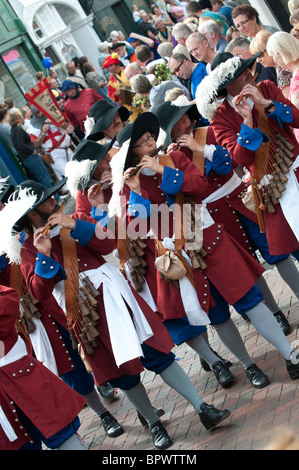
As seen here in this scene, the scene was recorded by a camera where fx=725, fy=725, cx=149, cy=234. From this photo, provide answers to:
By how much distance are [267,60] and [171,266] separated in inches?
112

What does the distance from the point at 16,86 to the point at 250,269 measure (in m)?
17.0

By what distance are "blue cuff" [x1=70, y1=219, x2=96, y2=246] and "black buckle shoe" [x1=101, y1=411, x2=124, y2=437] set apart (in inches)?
64.1

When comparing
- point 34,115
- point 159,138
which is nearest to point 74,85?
point 34,115

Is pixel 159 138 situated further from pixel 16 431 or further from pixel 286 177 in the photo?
pixel 16 431

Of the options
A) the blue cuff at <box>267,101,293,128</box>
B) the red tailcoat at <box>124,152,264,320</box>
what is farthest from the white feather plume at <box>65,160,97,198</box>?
the blue cuff at <box>267,101,293,128</box>

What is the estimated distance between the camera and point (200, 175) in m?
5.01

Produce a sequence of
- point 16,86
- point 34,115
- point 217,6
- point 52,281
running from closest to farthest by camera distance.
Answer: point 52,281, point 217,6, point 34,115, point 16,86

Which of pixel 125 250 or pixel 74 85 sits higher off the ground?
pixel 74 85

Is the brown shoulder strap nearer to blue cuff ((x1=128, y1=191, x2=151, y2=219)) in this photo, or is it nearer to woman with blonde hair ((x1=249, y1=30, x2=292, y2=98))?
blue cuff ((x1=128, y1=191, x2=151, y2=219))

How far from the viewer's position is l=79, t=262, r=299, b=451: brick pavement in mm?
4516

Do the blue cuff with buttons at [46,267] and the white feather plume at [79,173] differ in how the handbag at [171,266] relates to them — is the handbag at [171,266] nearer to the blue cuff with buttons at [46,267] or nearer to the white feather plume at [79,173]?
the blue cuff with buttons at [46,267]

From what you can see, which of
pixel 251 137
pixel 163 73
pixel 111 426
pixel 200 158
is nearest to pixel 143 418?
pixel 111 426

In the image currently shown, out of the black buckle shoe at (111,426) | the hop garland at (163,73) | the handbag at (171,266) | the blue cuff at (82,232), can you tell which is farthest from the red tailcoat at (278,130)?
the hop garland at (163,73)

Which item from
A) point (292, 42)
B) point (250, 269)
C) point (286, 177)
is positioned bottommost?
point (250, 269)
